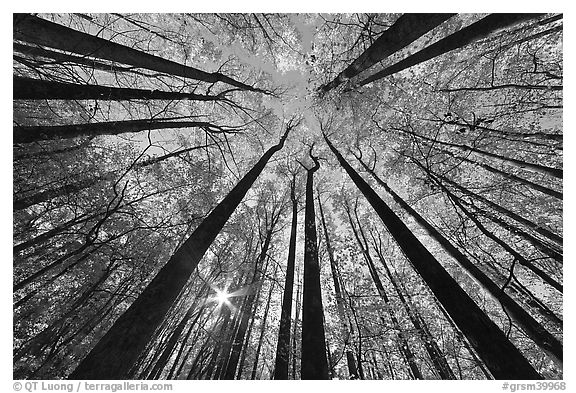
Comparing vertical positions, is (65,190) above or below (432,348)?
above

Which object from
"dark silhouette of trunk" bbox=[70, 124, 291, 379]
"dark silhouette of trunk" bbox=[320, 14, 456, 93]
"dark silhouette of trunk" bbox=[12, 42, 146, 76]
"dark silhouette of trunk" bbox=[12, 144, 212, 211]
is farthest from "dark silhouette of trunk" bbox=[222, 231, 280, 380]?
"dark silhouette of trunk" bbox=[320, 14, 456, 93]

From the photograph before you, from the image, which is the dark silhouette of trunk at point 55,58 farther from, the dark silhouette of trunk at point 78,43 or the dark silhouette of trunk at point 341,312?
the dark silhouette of trunk at point 341,312

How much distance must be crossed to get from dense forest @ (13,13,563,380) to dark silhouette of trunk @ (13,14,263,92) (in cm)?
3

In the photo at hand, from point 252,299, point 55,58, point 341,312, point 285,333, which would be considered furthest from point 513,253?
point 252,299

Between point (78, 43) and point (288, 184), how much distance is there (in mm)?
9138

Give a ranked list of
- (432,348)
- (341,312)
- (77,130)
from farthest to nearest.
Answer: (341,312) < (432,348) < (77,130)

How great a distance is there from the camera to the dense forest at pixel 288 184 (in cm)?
331

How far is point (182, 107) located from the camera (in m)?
6.62

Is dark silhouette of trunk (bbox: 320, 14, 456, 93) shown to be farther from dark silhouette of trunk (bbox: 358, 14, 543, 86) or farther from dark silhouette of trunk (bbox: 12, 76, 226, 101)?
dark silhouette of trunk (bbox: 12, 76, 226, 101)

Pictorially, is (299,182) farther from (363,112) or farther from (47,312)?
(47,312)

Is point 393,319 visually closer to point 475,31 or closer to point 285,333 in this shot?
point 285,333

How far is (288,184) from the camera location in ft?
38.4

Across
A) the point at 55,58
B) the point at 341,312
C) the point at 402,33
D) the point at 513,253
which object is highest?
the point at 341,312

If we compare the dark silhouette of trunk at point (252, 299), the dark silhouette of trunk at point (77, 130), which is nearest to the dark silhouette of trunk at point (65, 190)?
the dark silhouette of trunk at point (77, 130)
